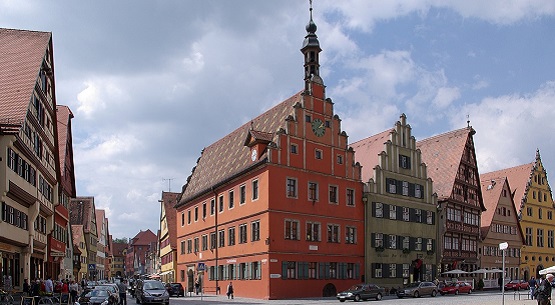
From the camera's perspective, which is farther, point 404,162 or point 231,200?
point 404,162

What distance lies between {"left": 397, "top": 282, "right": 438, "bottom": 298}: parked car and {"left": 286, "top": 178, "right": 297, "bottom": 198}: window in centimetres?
1254

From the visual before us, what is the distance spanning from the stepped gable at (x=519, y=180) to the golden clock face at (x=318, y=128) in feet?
144

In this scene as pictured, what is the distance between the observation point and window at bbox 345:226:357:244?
2219 inches

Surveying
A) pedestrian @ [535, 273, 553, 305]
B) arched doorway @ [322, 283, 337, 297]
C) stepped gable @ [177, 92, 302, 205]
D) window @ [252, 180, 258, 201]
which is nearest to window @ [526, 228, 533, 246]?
arched doorway @ [322, 283, 337, 297]

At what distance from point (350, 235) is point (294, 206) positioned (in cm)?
745

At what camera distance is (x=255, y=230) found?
52844 millimetres

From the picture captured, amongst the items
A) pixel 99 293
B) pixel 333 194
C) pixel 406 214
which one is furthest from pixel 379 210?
pixel 99 293

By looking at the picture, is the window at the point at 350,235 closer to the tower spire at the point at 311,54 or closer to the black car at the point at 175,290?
the tower spire at the point at 311,54

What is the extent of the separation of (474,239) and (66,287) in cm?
4926

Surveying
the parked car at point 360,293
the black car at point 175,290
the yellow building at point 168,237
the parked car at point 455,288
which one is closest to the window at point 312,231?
the parked car at point 360,293

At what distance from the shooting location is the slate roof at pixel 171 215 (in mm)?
89062

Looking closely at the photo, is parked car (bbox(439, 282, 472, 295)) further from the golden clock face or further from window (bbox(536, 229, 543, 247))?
window (bbox(536, 229, 543, 247))

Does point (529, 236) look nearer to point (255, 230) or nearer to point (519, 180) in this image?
point (519, 180)

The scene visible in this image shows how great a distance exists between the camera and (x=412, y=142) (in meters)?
64.5
